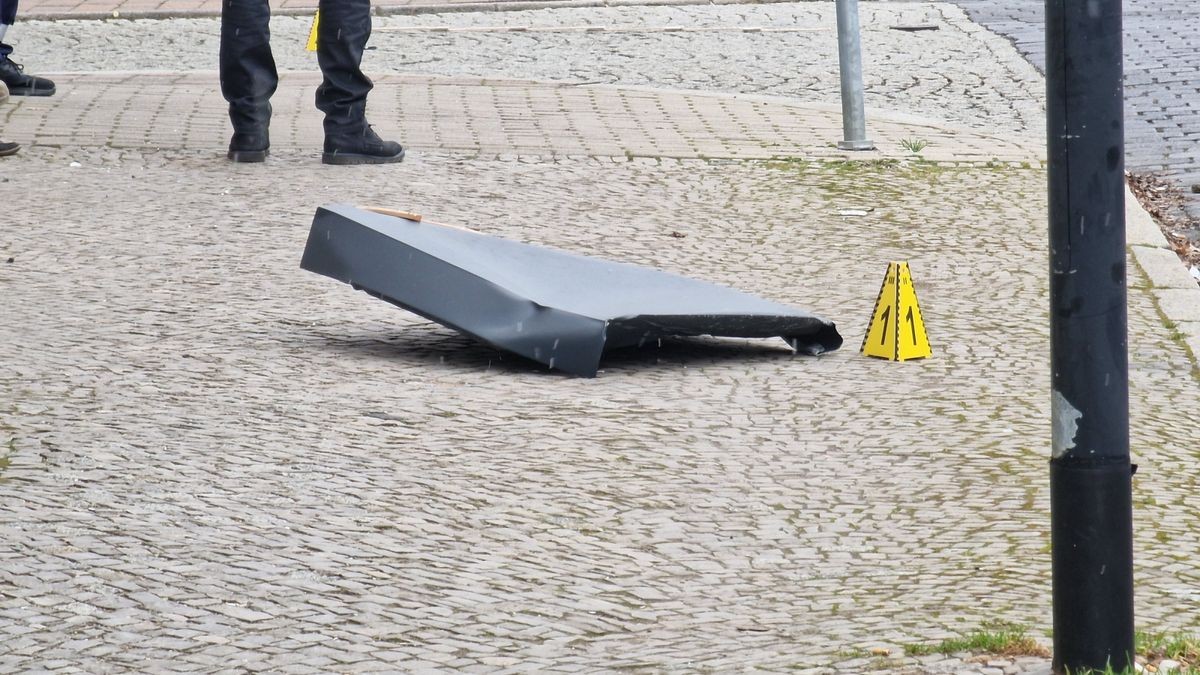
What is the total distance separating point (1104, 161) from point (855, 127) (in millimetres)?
6324

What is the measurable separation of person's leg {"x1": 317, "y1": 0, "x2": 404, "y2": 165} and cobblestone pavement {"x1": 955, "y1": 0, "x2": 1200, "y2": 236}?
12.2ft

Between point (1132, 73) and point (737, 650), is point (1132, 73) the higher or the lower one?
the higher one

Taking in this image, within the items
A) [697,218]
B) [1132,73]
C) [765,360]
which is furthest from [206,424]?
[1132,73]

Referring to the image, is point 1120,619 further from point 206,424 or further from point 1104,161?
point 206,424

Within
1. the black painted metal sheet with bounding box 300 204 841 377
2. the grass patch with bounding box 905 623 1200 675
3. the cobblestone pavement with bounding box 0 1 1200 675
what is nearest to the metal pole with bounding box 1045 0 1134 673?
the grass patch with bounding box 905 623 1200 675

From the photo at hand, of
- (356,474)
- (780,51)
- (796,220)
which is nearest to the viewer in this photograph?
(356,474)

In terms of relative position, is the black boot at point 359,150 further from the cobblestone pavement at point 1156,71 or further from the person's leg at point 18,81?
the cobblestone pavement at point 1156,71

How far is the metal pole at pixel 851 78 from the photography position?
28.8 ft

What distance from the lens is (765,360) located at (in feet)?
17.6

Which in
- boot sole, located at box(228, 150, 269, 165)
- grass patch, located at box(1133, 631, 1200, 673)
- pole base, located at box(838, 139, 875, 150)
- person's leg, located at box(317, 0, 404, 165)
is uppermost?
person's leg, located at box(317, 0, 404, 165)

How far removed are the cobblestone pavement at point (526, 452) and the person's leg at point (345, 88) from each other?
0.52m

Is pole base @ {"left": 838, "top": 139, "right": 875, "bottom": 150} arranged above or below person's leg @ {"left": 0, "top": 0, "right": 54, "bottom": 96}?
below

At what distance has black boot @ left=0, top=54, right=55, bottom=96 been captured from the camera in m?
10.3

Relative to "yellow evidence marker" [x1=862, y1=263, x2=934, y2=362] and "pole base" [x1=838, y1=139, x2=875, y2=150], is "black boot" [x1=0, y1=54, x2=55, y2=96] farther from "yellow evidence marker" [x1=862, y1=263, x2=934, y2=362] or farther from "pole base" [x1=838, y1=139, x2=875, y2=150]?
"yellow evidence marker" [x1=862, y1=263, x2=934, y2=362]
